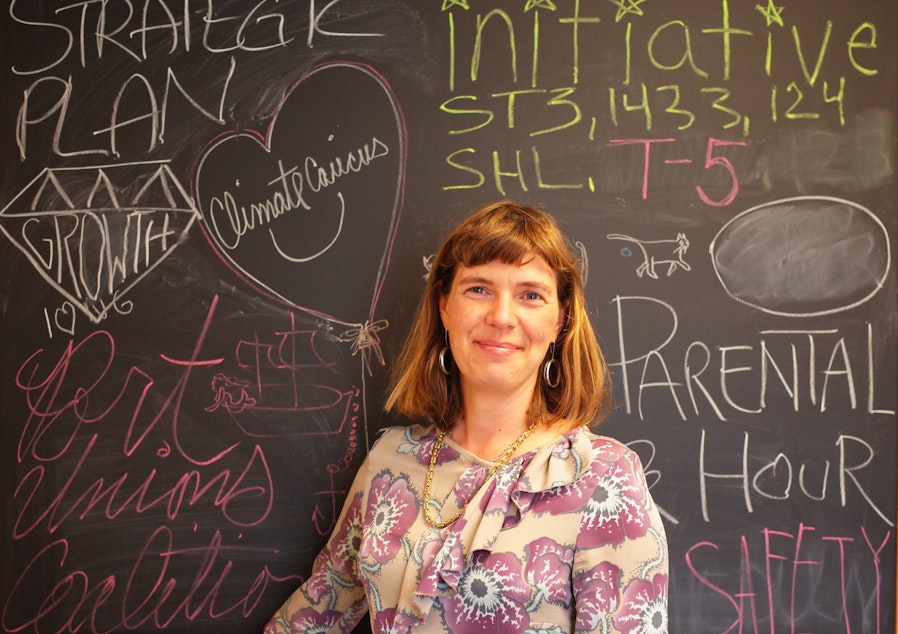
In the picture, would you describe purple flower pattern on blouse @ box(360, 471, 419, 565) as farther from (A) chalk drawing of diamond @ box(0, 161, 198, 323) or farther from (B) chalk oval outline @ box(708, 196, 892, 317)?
(B) chalk oval outline @ box(708, 196, 892, 317)

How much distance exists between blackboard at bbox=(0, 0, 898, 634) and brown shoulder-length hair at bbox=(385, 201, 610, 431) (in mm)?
152

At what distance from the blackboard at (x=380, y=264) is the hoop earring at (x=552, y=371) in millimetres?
237

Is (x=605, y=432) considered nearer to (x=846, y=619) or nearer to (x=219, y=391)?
(x=846, y=619)

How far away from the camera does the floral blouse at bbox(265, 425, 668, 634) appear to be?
57.7 inches

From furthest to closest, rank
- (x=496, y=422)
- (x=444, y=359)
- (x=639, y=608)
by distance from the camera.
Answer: (x=444, y=359) → (x=496, y=422) → (x=639, y=608)

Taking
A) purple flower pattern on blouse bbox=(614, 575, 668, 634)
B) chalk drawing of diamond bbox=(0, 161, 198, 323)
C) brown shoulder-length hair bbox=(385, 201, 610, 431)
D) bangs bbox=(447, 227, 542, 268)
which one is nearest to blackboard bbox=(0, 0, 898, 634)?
chalk drawing of diamond bbox=(0, 161, 198, 323)

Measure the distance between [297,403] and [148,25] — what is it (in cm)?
99

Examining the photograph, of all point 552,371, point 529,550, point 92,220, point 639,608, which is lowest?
point 639,608

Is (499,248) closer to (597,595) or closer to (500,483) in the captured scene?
(500,483)

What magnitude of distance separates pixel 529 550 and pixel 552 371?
1.28ft

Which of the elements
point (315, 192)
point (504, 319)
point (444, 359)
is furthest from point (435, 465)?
point (315, 192)

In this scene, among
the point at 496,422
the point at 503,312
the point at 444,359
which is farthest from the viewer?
the point at 444,359

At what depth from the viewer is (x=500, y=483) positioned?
5.12 ft

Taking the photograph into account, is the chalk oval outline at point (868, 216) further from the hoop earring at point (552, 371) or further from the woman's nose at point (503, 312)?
the woman's nose at point (503, 312)
